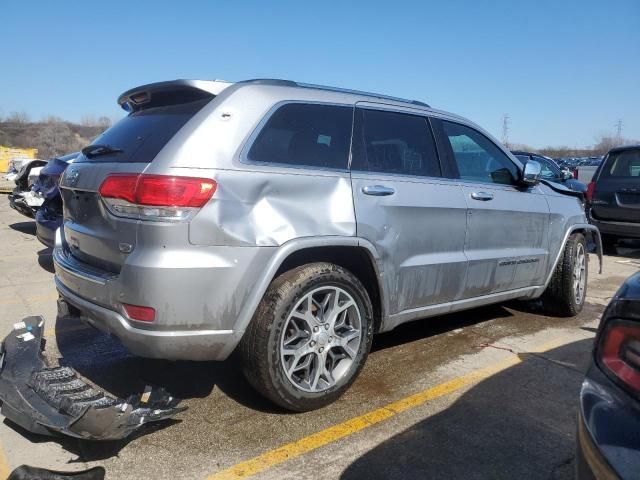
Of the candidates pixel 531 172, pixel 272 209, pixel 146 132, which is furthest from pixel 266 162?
pixel 531 172

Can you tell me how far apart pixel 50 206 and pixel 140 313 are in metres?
4.55

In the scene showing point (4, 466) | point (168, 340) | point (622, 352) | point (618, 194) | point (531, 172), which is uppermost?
point (531, 172)

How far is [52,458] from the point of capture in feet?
8.82

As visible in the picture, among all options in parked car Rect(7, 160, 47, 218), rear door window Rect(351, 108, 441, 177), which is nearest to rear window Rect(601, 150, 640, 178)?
rear door window Rect(351, 108, 441, 177)

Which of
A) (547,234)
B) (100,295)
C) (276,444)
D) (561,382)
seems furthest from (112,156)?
(547,234)

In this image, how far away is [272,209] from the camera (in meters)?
2.93

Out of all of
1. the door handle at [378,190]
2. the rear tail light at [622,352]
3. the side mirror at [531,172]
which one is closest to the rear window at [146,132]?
the door handle at [378,190]

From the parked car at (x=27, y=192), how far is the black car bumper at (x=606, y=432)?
8041 mm

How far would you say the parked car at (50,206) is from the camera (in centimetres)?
616

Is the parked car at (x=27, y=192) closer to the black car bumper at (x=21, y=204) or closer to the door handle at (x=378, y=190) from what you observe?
the black car bumper at (x=21, y=204)

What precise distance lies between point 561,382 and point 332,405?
1.64 meters

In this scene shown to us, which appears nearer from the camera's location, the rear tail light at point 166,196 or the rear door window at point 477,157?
the rear tail light at point 166,196

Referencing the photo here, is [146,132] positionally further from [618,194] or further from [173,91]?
[618,194]

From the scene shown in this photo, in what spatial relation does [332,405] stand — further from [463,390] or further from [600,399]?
[600,399]
